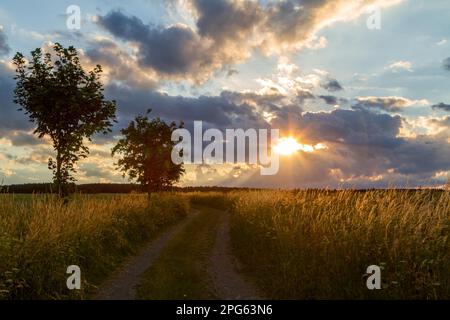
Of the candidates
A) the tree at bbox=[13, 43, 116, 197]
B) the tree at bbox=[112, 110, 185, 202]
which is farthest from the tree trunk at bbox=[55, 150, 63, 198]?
the tree at bbox=[112, 110, 185, 202]

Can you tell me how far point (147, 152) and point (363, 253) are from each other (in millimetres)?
30610

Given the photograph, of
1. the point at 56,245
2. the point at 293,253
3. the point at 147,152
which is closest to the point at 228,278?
the point at 293,253

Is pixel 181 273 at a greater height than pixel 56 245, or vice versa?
Answer: pixel 56 245

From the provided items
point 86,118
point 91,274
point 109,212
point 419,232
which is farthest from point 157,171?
point 419,232

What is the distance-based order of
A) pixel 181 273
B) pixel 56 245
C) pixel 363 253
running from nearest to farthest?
pixel 363 253 < pixel 56 245 < pixel 181 273

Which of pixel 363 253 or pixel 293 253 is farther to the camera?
pixel 293 253

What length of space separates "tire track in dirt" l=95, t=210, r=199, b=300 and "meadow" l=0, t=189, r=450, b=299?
0.40 m

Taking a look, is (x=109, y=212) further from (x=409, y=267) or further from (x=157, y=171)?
(x=157, y=171)

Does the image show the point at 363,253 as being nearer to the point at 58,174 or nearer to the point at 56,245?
the point at 56,245

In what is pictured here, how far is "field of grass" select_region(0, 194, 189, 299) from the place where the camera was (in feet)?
39.8

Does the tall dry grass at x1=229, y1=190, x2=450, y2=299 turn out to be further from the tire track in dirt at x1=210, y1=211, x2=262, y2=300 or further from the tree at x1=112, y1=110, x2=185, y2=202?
the tree at x1=112, y1=110, x2=185, y2=202

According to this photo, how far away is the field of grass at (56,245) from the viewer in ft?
39.8

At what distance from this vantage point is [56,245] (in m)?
14.3
